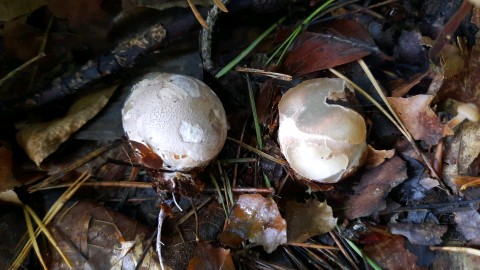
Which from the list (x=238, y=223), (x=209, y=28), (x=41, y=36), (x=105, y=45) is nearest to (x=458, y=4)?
(x=209, y=28)

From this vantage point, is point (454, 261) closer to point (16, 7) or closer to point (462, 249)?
point (462, 249)

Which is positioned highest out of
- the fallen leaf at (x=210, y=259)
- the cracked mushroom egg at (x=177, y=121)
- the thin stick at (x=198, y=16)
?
A: the thin stick at (x=198, y=16)

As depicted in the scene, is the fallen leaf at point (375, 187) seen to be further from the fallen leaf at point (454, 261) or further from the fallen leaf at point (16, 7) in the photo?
the fallen leaf at point (16, 7)

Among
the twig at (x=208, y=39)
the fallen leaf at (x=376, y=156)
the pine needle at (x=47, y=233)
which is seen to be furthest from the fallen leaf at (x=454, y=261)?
the pine needle at (x=47, y=233)

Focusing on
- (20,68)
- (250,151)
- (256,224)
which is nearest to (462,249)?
(256,224)

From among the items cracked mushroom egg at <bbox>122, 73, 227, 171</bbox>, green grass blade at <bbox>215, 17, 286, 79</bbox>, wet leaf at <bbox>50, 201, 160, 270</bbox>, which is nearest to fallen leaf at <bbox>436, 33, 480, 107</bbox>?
green grass blade at <bbox>215, 17, 286, 79</bbox>
